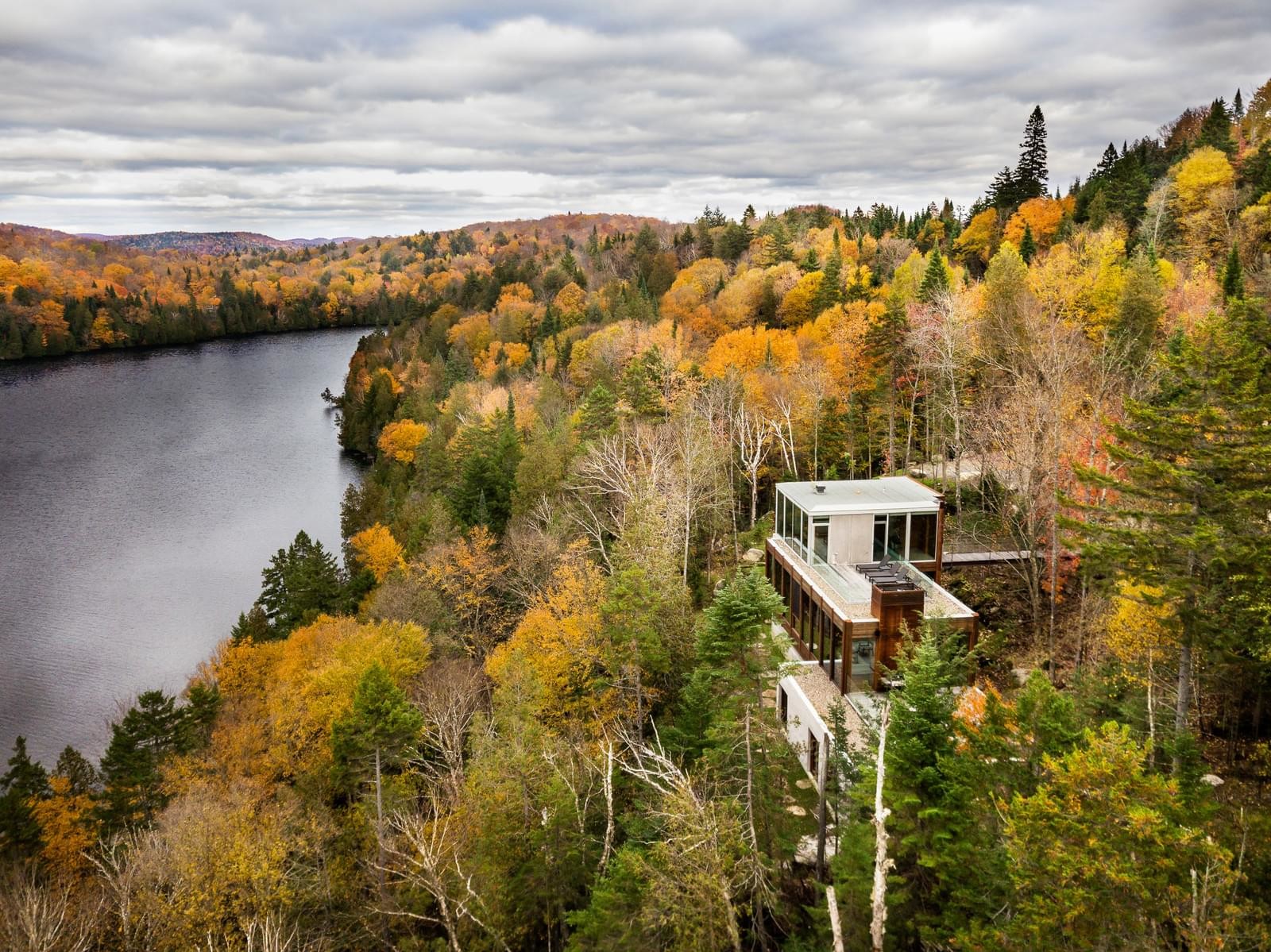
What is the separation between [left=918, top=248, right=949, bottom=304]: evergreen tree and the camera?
4497cm

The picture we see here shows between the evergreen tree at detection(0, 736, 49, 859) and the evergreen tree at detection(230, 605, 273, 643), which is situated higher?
the evergreen tree at detection(230, 605, 273, 643)

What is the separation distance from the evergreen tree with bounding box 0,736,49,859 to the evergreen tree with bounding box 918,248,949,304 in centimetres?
4849

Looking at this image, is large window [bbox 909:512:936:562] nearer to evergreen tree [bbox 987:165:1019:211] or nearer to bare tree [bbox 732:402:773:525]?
bare tree [bbox 732:402:773:525]

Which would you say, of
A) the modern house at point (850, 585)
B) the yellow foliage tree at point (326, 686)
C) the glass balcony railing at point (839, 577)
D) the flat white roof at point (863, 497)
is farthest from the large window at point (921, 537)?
the yellow foliage tree at point (326, 686)

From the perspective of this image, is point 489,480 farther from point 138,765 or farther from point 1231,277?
point 1231,277

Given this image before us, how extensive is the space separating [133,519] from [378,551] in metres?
28.1

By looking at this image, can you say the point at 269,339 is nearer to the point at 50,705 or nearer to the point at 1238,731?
the point at 50,705

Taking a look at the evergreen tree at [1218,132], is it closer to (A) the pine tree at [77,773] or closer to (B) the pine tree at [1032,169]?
(B) the pine tree at [1032,169]

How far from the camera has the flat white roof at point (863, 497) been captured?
24688 mm

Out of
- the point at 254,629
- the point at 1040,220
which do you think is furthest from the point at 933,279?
the point at 254,629

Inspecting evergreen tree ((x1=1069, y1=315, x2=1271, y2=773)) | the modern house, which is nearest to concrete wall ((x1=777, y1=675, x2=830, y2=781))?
the modern house

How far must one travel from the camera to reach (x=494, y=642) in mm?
36719

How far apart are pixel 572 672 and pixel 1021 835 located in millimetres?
17923

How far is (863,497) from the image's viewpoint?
25.7m
